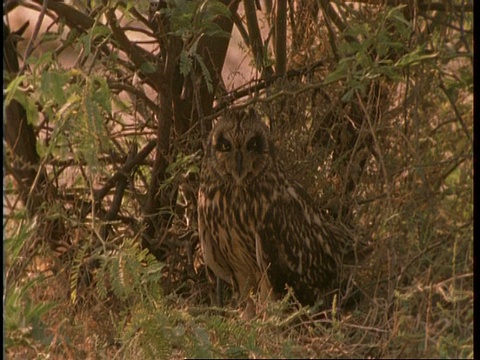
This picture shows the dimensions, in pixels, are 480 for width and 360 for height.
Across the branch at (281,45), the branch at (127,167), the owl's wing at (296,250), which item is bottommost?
the owl's wing at (296,250)

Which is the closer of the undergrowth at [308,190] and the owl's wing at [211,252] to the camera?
the undergrowth at [308,190]

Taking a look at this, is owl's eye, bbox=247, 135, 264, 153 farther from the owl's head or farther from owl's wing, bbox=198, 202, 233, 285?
owl's wing, bbox=198, 202, 233, 285

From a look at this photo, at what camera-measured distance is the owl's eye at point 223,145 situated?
3.64 meters

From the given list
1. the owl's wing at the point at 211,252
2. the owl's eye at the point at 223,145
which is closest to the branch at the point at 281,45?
the owl's eye at the point at 223,145

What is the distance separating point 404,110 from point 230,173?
69 centimetres

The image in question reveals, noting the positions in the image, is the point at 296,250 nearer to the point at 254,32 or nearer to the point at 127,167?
the point at 127,167

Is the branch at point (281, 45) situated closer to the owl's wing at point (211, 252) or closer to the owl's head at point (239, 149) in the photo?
the owl's head at point (239, 149)

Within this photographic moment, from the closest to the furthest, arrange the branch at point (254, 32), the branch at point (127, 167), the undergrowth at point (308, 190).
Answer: the undergrowth at point (308, 190), the branch at point (127, 167), the branch at point (254, 32)

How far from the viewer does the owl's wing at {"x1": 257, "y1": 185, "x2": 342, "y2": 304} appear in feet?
11.9

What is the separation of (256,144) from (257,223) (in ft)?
0.97

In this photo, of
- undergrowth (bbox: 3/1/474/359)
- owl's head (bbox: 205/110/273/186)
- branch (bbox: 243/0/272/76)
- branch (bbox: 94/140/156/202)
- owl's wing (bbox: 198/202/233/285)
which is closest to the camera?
undergrowth (bbox: 3/1/474/359)

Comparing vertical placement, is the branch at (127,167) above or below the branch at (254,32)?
below

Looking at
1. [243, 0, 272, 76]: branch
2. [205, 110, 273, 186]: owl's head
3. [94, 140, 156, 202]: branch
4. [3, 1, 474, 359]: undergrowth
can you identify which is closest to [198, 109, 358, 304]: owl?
[205, 110, 273, 186]: owl's head

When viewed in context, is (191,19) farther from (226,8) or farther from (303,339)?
(303,339)
